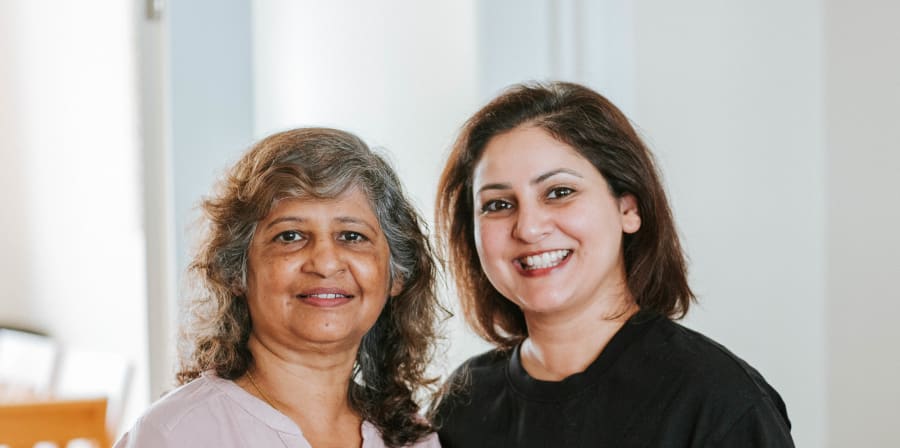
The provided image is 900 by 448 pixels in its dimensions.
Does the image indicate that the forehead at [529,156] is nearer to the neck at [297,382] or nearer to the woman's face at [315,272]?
the woman's face at [315,272]

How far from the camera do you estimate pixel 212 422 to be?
60.1 inches

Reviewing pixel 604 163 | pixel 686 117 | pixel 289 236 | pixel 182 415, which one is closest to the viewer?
pixel 182 415

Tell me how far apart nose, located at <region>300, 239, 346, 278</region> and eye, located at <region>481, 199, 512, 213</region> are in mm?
272

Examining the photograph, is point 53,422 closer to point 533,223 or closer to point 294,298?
point 294,298

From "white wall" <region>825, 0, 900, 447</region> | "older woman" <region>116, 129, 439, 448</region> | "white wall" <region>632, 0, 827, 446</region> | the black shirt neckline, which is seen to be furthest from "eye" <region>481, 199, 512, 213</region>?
"white wall" <region>825, 0, 900, 447</region>

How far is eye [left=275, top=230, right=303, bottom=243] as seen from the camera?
1602 millimetres

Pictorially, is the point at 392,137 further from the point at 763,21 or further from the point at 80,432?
the point at 80,432

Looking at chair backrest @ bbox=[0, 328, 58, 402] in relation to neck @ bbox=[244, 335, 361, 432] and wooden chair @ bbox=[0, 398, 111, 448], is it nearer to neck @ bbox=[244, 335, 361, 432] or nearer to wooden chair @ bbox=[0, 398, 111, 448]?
wooden chair @ bbox=[0, 398, 111, 448]

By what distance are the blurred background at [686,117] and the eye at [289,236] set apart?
558mm

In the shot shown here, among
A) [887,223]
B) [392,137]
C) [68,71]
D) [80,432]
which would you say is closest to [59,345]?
[68,71]

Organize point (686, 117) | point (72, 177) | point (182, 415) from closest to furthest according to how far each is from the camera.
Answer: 1. point (182, 415)
2. point (686, 117)
3. point (72, 177)

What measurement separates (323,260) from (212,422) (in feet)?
0.91

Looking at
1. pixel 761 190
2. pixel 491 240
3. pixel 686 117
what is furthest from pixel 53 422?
pixel 761 190

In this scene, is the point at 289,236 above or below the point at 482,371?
above
